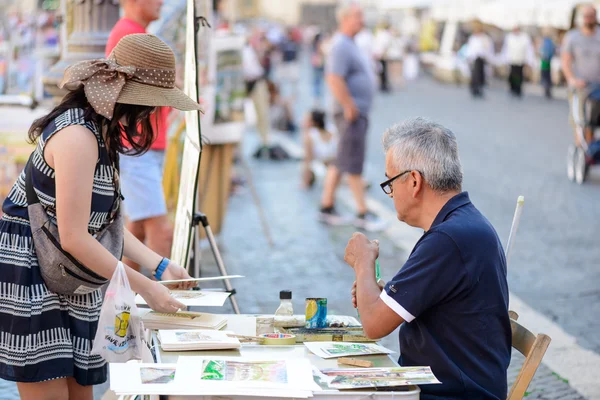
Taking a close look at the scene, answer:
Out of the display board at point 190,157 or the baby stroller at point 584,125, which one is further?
the baby stroller at point 584,125

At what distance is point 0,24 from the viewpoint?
29.0 meters

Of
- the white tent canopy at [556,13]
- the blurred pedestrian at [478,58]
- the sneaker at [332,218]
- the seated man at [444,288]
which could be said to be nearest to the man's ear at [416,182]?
the seated man at [444,288]

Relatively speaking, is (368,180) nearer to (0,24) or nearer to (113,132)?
(113,132)

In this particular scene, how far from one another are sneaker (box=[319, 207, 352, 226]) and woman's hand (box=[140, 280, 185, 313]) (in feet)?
20.7

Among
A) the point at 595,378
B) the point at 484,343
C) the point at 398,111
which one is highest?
the point at 484,343

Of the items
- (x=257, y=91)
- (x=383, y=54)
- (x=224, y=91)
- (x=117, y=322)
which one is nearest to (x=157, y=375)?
(x=117, y=322)

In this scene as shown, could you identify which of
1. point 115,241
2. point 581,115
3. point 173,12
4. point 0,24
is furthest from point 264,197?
point 0,24

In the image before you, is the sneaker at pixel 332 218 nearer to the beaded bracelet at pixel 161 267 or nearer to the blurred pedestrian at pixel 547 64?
the beaded bracelet at pixel 161 267

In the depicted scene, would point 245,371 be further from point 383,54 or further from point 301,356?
point 383,54

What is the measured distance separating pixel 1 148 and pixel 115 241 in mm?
4555

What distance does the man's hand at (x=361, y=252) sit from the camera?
308 centimetres

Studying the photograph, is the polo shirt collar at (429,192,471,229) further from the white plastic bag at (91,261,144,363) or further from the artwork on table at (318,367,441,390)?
the white plastic bag at (91,261,144,363)

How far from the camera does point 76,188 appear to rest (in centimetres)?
289

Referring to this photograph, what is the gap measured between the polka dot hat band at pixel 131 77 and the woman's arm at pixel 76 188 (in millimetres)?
122
